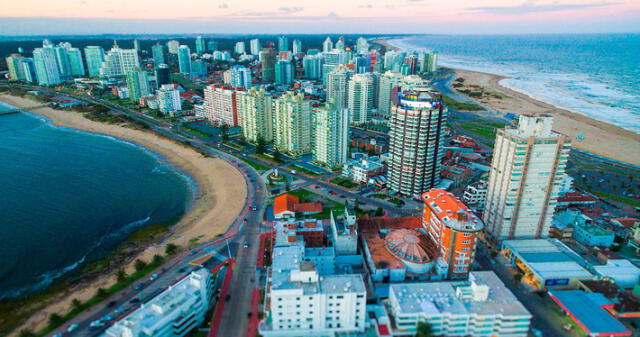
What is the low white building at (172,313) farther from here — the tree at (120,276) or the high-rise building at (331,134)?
the high-rise building at (331,134)

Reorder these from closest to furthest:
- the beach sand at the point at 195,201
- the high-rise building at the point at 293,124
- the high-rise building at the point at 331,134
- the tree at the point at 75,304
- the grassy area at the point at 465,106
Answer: the tree at the point at 75,304 < the beach sand at the point at 195,201 < the high-rise building at the point at 331,134 < the high-rise building at the point at 293,124 < the grassy area at the point at 465,106

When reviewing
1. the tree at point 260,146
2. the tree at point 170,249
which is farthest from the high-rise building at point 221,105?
the tree at point 170,249

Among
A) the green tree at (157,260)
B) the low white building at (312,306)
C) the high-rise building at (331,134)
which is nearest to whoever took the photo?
the low white building at (312,306)

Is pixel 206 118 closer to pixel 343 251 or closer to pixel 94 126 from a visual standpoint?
pixel 94 126

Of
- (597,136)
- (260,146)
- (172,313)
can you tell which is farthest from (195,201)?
(597,136)

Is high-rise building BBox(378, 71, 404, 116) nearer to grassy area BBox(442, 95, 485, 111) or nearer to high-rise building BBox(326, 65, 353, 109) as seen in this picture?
high-rise building BBox(326, 65, 353, 109)

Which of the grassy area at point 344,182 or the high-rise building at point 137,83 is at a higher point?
the high-rise building at point 137,83

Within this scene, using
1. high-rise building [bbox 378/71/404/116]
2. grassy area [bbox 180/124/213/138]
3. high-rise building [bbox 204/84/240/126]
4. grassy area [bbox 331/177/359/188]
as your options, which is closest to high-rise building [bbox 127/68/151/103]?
high-rise building [bbox 204/84/240/126]

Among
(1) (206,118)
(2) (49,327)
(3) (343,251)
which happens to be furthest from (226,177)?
(1) (206,118)
